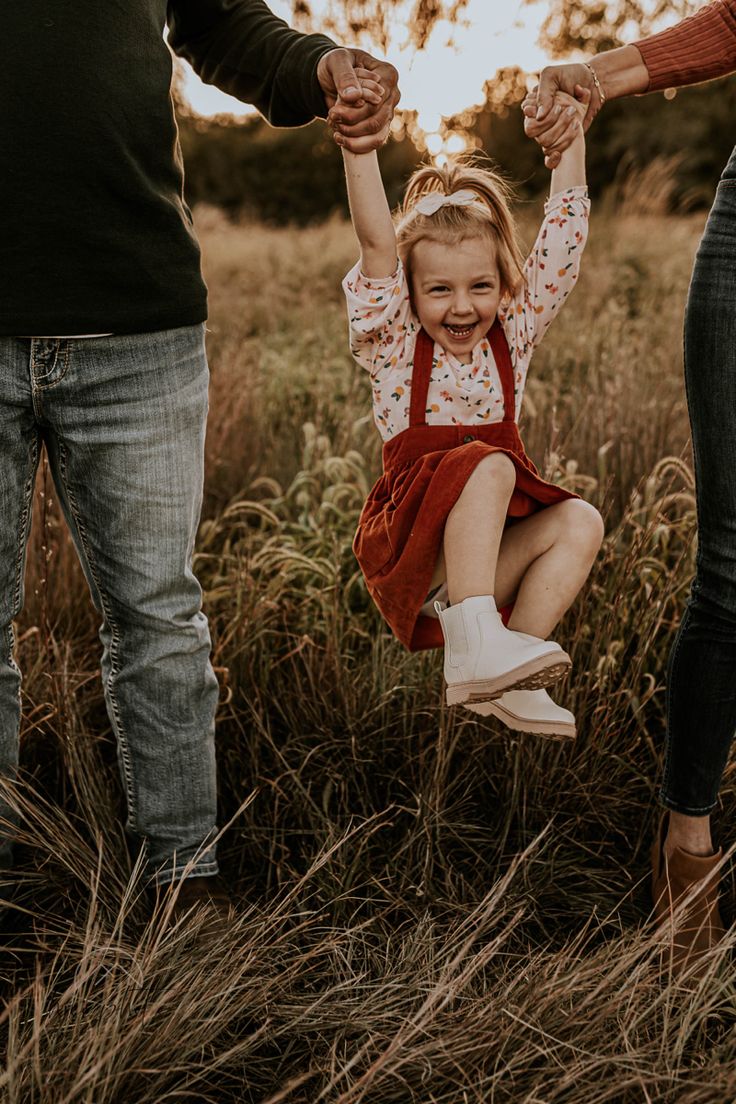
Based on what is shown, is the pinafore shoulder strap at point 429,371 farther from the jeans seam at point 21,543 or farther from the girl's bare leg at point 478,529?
the jeans seam at point 21,543

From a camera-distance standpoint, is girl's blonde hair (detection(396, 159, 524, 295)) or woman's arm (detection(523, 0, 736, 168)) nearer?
woman's arm (detection(523, 0, 736, 168))

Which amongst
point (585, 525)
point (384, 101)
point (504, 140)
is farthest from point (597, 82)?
point (504, 140)

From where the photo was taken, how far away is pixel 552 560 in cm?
193

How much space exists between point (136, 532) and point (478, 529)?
645 mm

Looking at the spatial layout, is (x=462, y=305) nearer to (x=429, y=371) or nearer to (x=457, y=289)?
(x=457, y=289)

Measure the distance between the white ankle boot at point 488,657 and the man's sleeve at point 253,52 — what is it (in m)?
1.02

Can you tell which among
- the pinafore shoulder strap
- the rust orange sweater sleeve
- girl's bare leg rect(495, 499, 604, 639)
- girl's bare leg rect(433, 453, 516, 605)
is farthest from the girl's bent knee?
the rust orange sweater sleeve

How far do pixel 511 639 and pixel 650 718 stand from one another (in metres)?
1.03

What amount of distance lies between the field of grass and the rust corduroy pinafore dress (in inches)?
16.6

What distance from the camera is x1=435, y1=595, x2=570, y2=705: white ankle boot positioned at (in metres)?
1.72

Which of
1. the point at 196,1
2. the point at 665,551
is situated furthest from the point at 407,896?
the point at 196,1

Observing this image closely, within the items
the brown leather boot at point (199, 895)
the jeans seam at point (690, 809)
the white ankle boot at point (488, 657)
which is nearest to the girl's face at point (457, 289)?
the white ankle boot at point (488, 657)

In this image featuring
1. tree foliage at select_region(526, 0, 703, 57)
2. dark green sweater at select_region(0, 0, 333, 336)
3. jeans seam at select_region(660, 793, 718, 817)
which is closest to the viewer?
dark green sweater at select_region(0, 0, 333, 336)

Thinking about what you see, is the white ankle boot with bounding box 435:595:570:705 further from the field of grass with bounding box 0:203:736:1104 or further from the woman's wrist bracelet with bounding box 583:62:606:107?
the woman's wrist bracelet with bounding box 583:62:606:107
